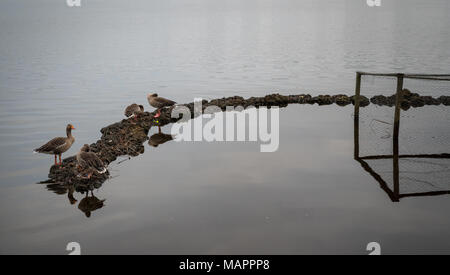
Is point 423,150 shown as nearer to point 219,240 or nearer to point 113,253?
point 219,240

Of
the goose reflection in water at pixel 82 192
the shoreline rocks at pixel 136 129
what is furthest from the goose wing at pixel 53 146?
the goose reflection in water at pixel 82 192

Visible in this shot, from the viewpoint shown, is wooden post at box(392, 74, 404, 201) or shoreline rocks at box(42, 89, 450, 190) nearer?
wooden post at box(392, 74, 404, 201)

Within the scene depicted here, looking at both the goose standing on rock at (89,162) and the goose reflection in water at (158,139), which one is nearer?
the goose standing on rock at (89,162)

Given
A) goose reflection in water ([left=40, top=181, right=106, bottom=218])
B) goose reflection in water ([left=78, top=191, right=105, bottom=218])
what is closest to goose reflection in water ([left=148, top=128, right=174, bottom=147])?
goose reflection in water ([left=40, top=181, right=106, bottom=218])

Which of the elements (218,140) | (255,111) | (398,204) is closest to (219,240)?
(398,204)

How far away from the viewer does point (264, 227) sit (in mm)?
11547

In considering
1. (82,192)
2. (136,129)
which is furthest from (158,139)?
(82,192)

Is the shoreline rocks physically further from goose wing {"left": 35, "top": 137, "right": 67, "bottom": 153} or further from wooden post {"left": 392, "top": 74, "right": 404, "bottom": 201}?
wooden post {"left": 392, "top": 74, "right": 404, "bottom": 201}

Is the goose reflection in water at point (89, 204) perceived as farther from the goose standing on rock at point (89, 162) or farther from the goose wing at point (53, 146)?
the goose wing at point (53, 146)

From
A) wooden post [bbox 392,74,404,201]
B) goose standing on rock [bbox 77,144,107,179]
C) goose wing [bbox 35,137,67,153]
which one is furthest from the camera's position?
goose wing [bbox 35,137,67,153]
